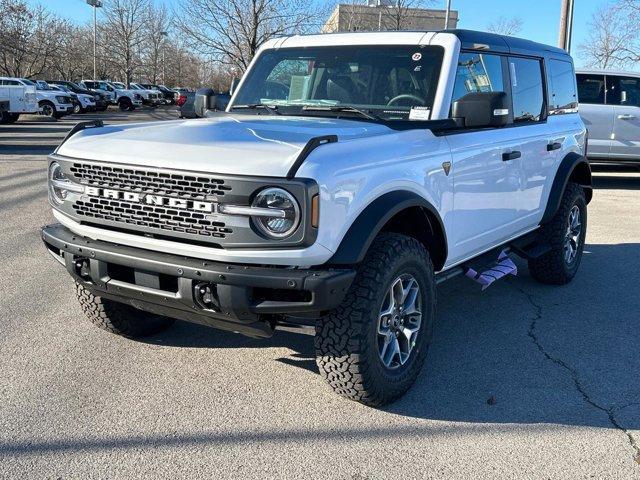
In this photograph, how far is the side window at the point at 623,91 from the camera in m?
11.8

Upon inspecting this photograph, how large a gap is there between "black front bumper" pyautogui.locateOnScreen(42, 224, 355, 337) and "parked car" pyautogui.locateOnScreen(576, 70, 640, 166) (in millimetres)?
10389

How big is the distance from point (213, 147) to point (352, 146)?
67 centimetres

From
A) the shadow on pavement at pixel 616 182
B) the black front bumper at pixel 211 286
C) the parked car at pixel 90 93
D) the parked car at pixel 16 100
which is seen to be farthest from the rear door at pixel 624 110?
the parked car at pixel 90 93

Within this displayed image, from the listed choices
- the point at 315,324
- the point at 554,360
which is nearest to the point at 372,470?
the point at 315,324

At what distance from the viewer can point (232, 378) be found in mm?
3711

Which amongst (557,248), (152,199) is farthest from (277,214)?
(557,248)

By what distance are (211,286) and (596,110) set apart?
10793 millimetres

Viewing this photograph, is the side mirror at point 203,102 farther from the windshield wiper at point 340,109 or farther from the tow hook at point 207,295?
the tow hook at point 207,295

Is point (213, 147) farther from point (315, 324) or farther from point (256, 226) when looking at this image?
point (315, 324)

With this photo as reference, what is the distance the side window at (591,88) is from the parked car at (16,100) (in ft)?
65.9

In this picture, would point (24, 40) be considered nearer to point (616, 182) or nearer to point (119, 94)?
point (119, 94)

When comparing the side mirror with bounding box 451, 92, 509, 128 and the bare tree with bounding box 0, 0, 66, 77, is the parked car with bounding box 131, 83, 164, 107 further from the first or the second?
the side mirror with bounding box 451, 92, 509, 128

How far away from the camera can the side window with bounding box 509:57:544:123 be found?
493cm

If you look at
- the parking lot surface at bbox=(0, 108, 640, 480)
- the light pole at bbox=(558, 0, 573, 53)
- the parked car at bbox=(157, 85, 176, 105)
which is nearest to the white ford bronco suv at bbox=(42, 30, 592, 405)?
the parking lot surface at bbox=(0, 108, 640, 480)
